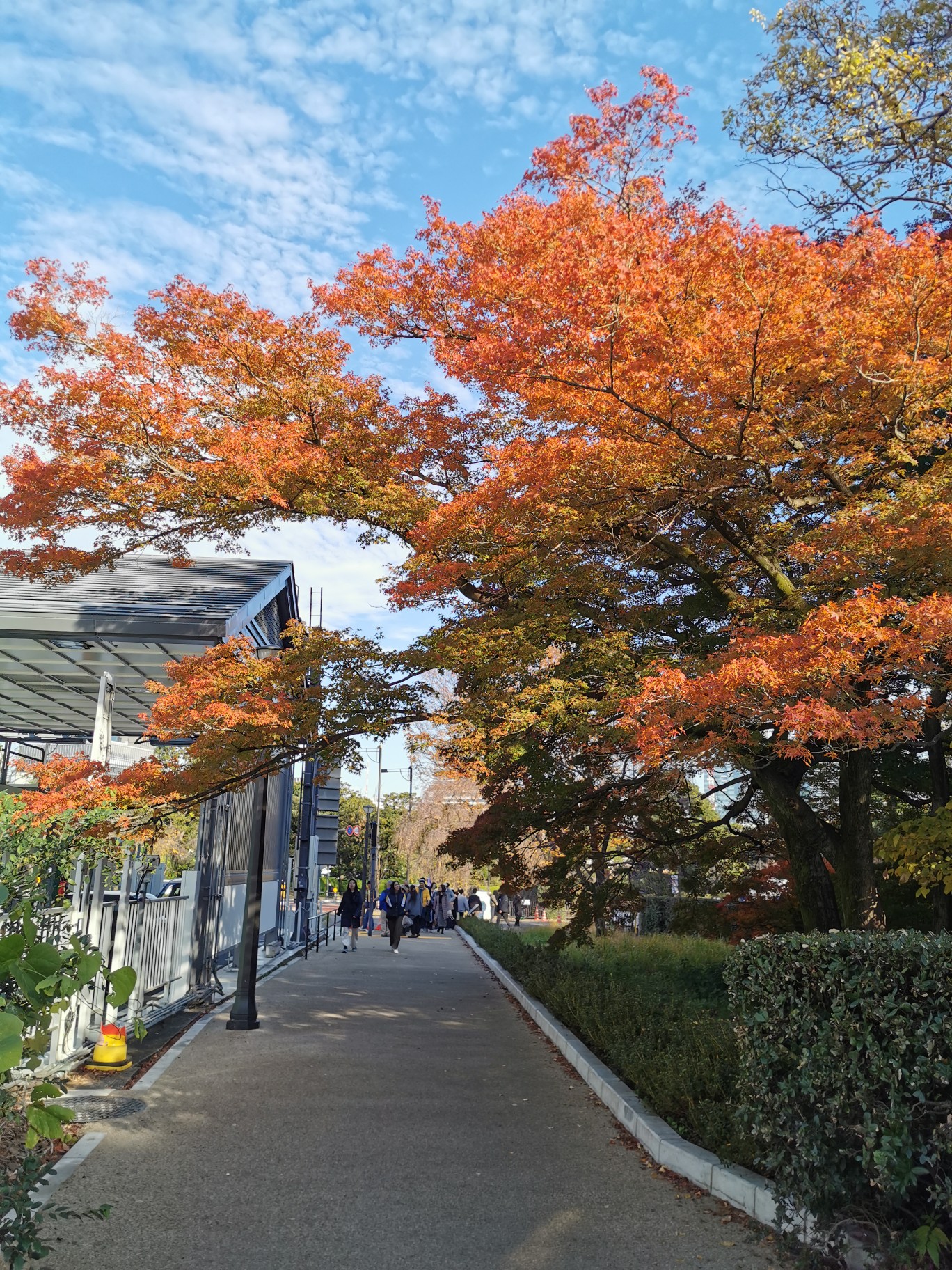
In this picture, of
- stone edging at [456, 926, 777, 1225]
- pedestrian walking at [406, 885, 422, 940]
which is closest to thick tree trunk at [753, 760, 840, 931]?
stone edging at [456, 926, 777, 1225]

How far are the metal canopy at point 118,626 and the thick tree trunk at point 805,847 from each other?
706 cm

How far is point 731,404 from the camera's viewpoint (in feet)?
26.5

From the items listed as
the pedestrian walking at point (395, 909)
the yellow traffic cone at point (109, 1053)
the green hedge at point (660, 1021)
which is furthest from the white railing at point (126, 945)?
the pedestrian walking at point (395, 909)

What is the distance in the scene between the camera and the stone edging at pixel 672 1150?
184 inches

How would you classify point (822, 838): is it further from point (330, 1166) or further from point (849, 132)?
point (849, 132)

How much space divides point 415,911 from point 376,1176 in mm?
25302

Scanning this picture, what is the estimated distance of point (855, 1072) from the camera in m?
3.89

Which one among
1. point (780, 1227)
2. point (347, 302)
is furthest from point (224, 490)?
point (780, 1227)

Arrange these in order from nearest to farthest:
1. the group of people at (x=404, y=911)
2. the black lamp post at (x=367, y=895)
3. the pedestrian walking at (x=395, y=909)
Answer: the pedestrian walking at (x=395, y=909) → the group of people at (x=404, y=911) → the black lamp post at (x=367, y=895)

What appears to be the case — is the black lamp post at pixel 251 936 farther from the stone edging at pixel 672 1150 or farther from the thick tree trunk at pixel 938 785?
the thick tree trunk at pixel 938 785

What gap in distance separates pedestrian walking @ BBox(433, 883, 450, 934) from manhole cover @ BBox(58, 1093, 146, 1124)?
27.0 meters

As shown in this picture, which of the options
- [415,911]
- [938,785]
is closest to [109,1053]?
[938,785]

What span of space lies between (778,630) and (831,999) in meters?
4.77

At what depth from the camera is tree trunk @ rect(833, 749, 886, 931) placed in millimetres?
9875
